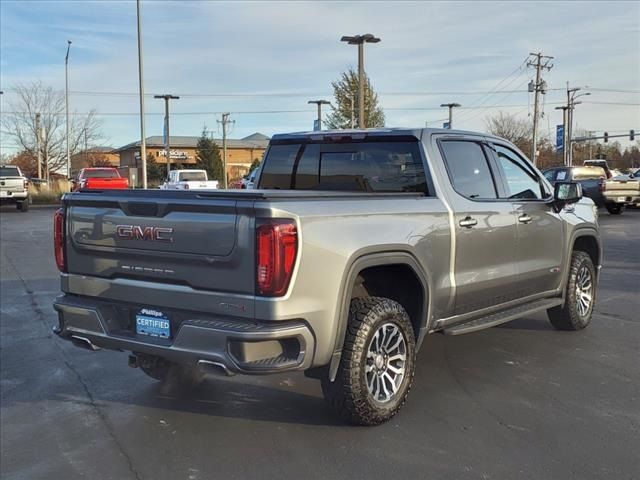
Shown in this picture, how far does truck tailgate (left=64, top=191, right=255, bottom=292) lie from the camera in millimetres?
3471

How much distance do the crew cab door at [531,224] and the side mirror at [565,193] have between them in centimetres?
9

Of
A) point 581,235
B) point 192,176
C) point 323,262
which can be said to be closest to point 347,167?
point 323,262

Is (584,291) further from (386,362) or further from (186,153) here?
(186,153)

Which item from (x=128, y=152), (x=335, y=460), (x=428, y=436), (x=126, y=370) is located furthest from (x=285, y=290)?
(x=128, y=152)

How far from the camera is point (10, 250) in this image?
14.0 m

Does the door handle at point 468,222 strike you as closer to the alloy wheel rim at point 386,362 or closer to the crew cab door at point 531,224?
the crew cab door at point 531,224

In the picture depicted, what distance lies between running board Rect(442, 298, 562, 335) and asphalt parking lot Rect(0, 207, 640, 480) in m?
0.43

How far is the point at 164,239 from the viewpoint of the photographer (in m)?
3.73

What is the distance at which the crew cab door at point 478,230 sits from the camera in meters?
4.75

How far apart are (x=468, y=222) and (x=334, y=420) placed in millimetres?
1754

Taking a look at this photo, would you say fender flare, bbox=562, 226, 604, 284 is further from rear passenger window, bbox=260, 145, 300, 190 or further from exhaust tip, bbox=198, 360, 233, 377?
exhaust tip, bbox=198, 360, 233, 377

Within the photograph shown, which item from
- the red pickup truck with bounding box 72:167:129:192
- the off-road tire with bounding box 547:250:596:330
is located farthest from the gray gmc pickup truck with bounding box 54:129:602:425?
the red pickup truck with bounding box 72:167:129:192

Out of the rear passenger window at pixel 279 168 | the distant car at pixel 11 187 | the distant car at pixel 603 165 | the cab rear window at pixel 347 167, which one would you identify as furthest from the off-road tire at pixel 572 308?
the distant car at pixel 11 187

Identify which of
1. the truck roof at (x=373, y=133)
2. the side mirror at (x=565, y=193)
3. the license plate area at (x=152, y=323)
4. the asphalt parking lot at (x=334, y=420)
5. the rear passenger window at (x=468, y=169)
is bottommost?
the asphalt parking lot at (x=334, y=420)
